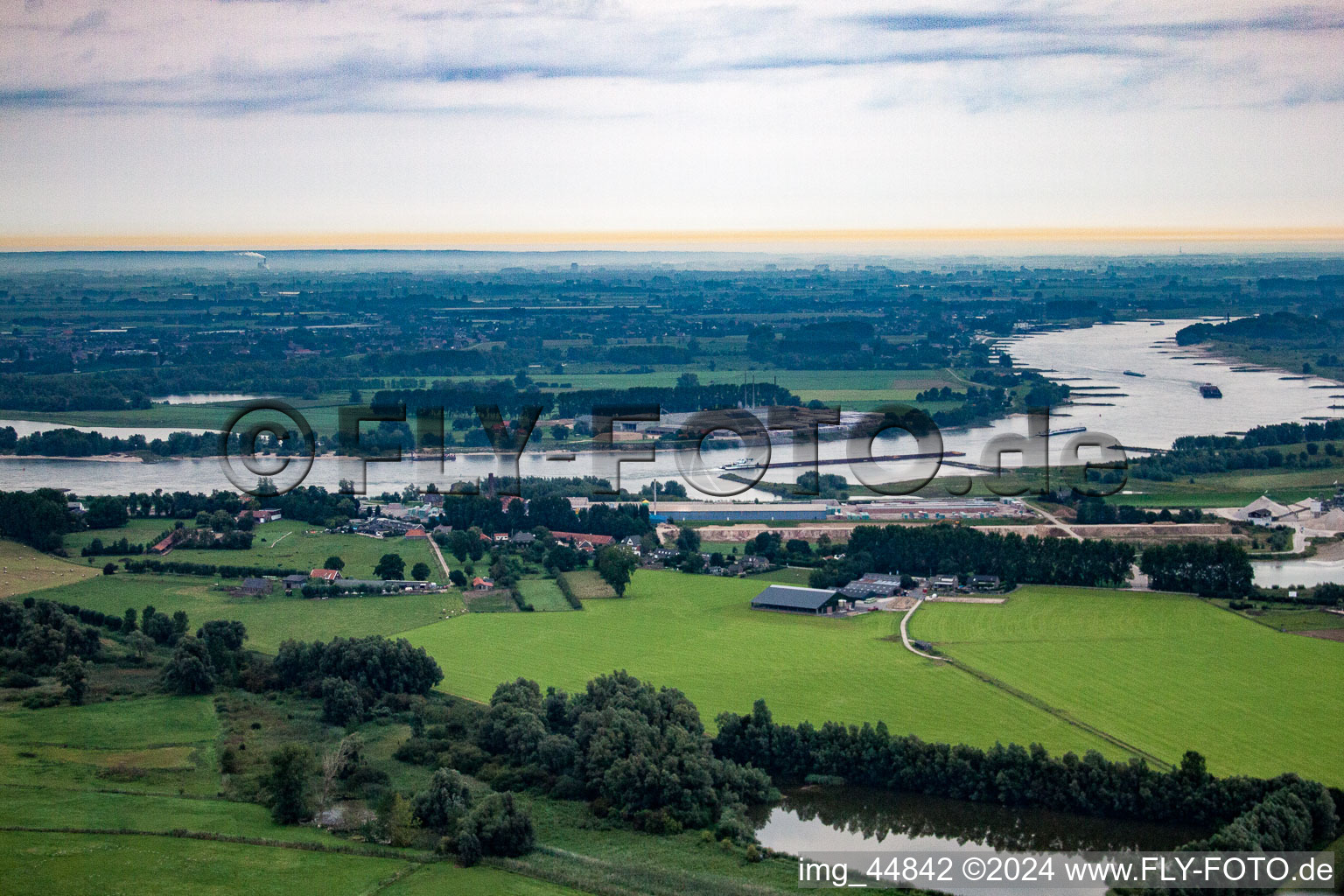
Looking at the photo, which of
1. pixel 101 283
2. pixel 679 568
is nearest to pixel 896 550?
pixel 679 568

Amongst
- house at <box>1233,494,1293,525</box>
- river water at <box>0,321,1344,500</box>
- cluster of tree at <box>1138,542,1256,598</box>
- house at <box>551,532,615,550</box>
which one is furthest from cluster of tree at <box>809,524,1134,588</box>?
river water at <box>0,321,1344,500</box>

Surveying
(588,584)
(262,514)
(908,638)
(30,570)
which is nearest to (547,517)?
(588,584)

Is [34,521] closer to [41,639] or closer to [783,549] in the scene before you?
[41,639]

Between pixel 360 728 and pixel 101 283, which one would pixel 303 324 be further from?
pixel 360 728

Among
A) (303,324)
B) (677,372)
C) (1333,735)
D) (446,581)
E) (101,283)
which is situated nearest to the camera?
(1333,735)

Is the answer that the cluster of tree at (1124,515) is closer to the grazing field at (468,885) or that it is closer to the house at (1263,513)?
the house at (1263,513)

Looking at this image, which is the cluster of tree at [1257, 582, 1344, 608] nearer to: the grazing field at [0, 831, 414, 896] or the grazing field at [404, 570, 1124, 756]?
the grazing field at [404, 570, 1124, 756]

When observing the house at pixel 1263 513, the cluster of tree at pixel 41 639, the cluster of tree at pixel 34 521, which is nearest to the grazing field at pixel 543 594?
the cluster of tree at pixel 41 639
